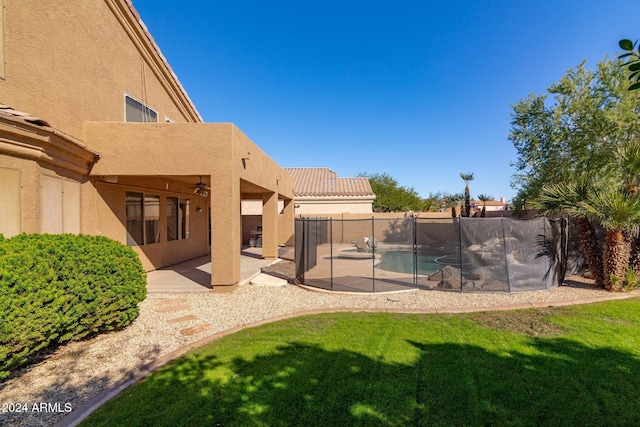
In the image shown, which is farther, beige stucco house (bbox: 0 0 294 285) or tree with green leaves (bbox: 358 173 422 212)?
tree with green leaves (bbox: 358 173 422 212)

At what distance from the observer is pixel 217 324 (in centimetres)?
627

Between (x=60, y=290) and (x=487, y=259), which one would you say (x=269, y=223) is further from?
(x=60, y=290)

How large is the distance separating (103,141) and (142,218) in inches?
129

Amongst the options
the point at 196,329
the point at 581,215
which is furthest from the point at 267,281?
the point at 581,215

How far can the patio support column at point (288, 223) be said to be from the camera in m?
19.9

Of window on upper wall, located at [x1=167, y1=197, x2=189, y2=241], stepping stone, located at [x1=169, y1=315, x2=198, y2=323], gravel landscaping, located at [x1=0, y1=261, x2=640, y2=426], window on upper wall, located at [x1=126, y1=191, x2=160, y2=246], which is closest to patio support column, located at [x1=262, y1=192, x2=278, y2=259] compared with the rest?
window on upper wall, located at [x1=167, y1=197, x2=189, y2=241]

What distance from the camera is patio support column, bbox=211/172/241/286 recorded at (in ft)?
27.5

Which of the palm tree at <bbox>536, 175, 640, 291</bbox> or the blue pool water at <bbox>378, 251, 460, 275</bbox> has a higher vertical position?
Result: the palm tree at <bbox>536, 175, 640, 291</bbox>

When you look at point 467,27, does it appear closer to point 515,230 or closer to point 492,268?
point 515,230

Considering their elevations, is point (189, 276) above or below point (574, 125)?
below

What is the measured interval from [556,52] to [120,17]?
16575 mm

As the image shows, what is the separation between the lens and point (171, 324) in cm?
627

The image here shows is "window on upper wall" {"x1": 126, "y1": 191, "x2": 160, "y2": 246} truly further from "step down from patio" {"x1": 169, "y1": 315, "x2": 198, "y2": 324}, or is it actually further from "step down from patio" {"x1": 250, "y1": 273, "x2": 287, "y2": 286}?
"step down from patio" {"x1": 169, "y1": 315, "x2": 198, "y2": 324}

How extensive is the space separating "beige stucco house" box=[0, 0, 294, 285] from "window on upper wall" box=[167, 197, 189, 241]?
81mm
